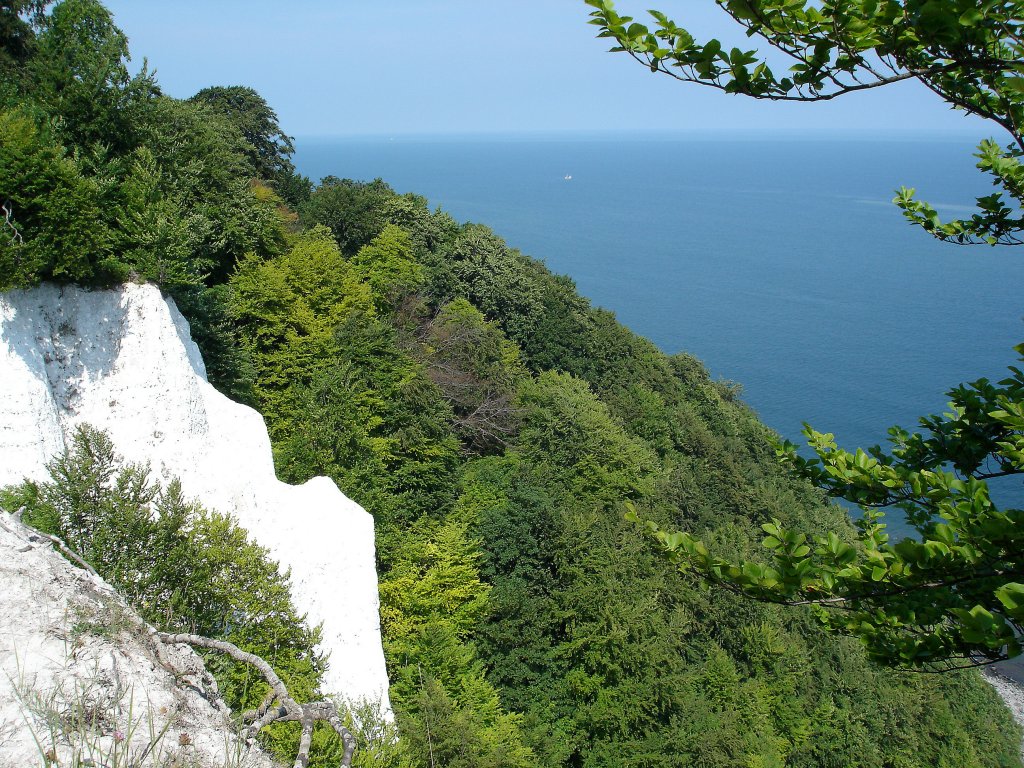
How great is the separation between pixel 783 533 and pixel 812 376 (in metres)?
80.2

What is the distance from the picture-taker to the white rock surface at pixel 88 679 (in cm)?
603

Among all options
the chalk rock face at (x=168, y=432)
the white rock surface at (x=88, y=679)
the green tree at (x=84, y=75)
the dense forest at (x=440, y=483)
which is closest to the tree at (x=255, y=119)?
the dense forest at (x=440, y=483)

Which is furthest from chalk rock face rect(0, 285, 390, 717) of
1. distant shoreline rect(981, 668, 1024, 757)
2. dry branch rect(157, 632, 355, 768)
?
distant shoreline rect(981, 668, 1024, 757)

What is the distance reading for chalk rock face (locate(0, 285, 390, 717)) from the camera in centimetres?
1373

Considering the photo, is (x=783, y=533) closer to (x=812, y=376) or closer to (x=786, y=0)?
(x=786, y=0)

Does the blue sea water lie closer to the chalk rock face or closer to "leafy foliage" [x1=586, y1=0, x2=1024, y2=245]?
the chalk rock face

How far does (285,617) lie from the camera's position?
13.1 m

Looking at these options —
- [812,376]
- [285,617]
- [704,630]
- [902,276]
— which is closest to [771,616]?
[704,630]

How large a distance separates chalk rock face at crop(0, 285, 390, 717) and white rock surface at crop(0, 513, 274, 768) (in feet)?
17.5

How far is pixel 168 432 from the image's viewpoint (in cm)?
1560

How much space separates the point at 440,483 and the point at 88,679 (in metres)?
17.5

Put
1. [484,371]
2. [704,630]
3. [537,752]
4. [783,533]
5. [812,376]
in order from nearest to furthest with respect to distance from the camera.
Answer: [783,533] < [537,752] < [704,630] < [484,371] < [812,376]

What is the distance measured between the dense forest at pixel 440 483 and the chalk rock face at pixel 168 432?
1.00m

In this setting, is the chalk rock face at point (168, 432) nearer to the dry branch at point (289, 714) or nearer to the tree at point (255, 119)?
the dry branch at point (289, 714)
